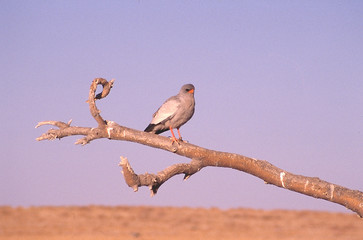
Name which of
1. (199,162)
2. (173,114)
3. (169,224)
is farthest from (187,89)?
(169,224)

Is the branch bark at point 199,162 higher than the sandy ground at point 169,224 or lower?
higher

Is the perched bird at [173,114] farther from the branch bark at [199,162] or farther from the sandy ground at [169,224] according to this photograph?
the sandy ground at [169,224]

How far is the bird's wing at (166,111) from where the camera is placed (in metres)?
8.07

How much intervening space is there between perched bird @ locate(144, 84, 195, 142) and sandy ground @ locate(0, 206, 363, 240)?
17067mm

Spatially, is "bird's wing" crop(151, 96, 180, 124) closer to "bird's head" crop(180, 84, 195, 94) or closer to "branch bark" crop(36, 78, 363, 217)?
"bird's head" crop(180, 84, 195, 94)

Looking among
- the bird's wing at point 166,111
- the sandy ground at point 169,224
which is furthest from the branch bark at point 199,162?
the sandy ground at point 169,224

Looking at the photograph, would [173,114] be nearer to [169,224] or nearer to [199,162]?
[199,162]

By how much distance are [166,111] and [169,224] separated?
22.4m

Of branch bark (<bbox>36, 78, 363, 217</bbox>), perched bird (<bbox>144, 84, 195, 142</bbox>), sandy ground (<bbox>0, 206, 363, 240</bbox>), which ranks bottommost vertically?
sandy ground (<bbox>0, 206, 363, 240</bbox>)

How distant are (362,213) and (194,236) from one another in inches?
799

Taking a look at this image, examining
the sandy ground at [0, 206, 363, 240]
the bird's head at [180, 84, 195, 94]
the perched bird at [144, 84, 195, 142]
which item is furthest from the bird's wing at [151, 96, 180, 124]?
the sandy ground at [0, 206, 363, 240]

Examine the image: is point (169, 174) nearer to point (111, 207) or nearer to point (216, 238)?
point (216, 238)

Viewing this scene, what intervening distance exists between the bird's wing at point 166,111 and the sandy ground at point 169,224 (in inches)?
677

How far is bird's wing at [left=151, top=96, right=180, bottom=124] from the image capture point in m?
8.07
